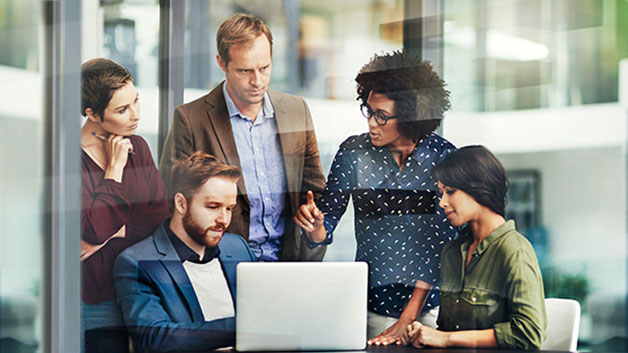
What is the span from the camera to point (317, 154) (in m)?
2.71

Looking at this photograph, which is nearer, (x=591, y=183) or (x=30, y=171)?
(x=591, y=183)

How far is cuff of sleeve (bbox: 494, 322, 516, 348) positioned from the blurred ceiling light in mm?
951

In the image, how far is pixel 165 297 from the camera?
269 centimetres

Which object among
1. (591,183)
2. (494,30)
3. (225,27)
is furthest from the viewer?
(225,27)

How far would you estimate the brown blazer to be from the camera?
2711mm

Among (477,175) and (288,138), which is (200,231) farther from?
(477,175)

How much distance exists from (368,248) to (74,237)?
1201 mm

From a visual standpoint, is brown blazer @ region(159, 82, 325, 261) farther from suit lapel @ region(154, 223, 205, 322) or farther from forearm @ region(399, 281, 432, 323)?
forearm @ region(399, 281, 432, 323)

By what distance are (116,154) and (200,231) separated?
470 millimetres

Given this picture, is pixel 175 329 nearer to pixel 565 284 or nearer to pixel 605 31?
pixel 565 284

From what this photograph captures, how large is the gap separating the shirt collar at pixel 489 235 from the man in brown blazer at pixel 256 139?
567mm

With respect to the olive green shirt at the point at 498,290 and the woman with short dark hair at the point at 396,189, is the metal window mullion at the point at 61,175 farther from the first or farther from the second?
the olive green shirt at the point at 498,290

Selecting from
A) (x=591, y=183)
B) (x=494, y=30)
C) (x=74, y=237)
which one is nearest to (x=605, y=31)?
(x=494, y=30)

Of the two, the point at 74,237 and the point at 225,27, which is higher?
the point at 225,27
